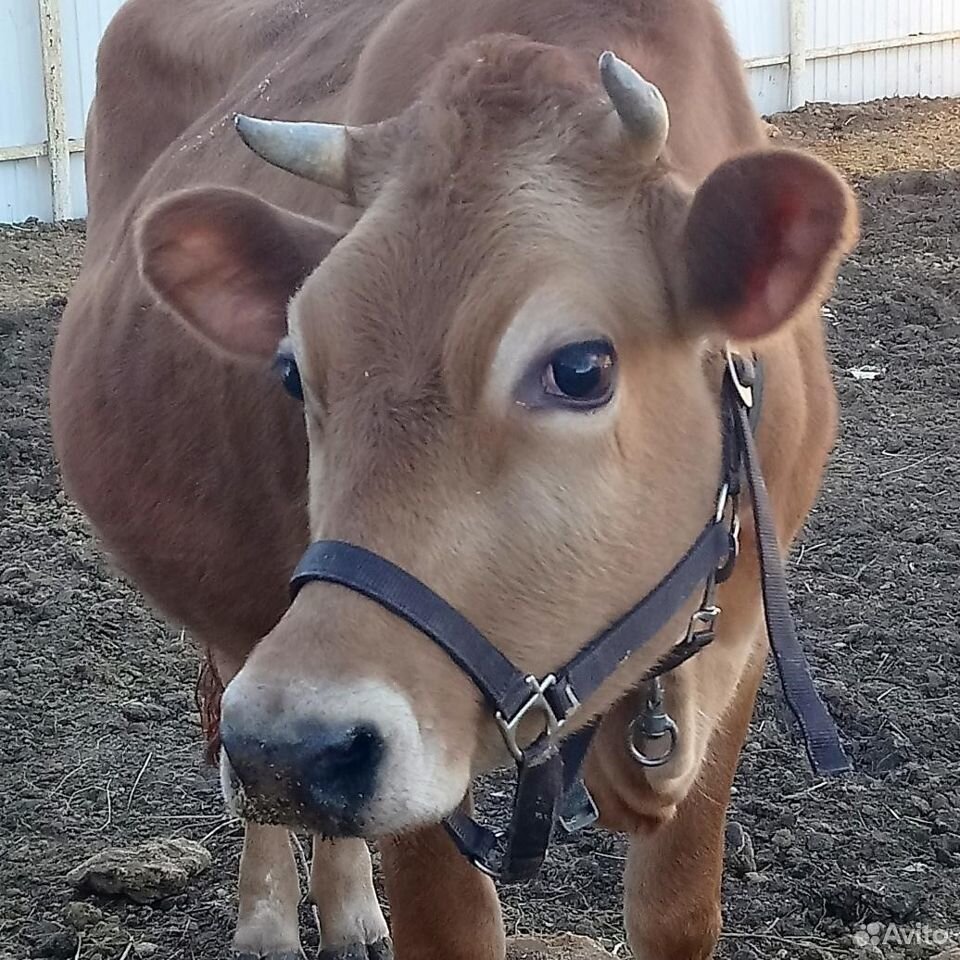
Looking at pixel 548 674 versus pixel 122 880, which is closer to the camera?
pixel 548 674

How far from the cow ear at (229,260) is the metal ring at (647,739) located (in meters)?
0.80

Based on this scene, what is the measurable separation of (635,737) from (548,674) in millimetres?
585

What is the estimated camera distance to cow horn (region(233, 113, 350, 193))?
7.02 ft

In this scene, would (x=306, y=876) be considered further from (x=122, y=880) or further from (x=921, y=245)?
(x=921, y=245)

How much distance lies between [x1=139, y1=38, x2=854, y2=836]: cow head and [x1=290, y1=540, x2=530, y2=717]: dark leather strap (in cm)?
2

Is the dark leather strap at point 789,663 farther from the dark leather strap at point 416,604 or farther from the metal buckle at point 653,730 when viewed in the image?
the dark leather strap at point 416,604

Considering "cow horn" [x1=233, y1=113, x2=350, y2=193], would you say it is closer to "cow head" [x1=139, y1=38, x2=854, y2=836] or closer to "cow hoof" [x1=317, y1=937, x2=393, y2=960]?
"cow head" [x1=139, y1=38, x2=854, y2=836]

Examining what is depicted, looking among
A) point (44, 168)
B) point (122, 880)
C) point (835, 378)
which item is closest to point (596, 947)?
point (122, 880)

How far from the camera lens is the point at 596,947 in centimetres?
321

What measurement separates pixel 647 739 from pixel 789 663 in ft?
1.07

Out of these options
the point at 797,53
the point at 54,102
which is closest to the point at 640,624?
the point at 54,102

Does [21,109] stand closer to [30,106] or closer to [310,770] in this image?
[30,106]

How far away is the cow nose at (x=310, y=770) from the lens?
5.68 ft

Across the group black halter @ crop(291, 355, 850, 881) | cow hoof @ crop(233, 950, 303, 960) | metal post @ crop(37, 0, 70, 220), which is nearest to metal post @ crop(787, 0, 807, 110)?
metal post @ crop(37, 0, 70, 220)
